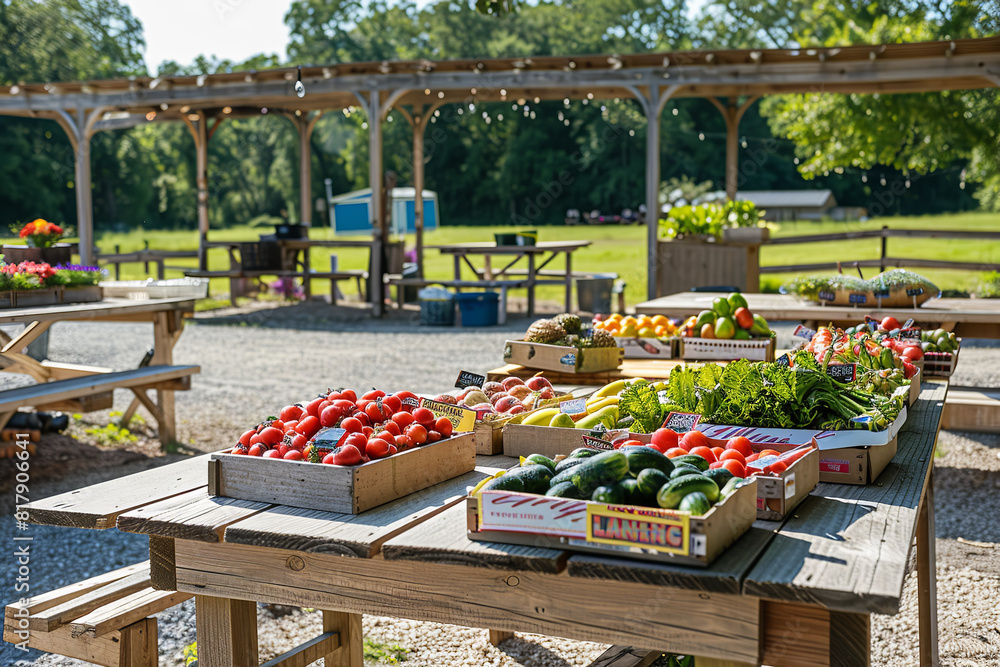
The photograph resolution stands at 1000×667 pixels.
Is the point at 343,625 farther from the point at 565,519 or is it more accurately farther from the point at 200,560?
the point at 565,519

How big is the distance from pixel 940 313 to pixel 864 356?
2807 millimetres

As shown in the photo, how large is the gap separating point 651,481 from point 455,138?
1883 inches

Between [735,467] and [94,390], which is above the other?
[735,467]

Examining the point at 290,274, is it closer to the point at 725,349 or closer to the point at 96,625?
the point at 725,349

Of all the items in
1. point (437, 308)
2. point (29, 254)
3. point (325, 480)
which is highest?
point (29, 254)

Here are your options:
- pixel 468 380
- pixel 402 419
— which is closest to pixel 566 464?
pixel 402 419

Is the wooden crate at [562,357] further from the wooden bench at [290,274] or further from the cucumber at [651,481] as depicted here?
the wooden bench at [290,274]

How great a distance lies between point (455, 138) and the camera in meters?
48.2

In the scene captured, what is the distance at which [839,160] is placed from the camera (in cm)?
1894

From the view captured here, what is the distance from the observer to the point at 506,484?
1.77 m

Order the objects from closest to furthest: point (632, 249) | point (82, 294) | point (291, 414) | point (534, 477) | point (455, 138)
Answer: point (534, 477) → point (291, 414) → point (82, 294) → point (632, 249) → point (455, 138)

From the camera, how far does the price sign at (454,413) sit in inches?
96.5

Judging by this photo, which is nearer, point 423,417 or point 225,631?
point 225,631

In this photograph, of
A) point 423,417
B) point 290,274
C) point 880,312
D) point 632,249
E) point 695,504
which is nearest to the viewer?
point 695,504
